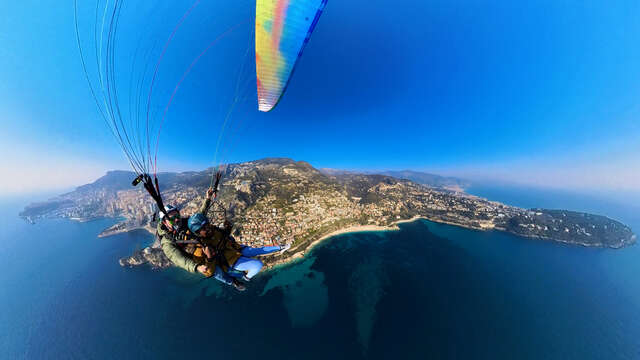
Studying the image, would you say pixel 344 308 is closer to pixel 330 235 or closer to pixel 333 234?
pixel 330 235

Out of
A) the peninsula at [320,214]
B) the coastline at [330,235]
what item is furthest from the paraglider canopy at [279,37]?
the coastline at [330,235]

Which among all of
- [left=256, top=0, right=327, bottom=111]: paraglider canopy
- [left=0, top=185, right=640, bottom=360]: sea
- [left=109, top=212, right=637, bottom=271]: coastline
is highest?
[left=256, top=0, right=327, bottom=111]: paraglider canopy

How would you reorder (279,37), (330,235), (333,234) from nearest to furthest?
(279,37) < (330,235) < (333,234)

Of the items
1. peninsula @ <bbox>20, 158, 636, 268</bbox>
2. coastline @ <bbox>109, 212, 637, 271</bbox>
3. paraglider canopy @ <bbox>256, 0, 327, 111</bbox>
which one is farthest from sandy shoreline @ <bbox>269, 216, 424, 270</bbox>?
paraglider canopy @ <bbox>256, 0, 327, 111</bbox>

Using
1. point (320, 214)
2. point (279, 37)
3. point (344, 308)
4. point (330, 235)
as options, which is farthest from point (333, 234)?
point (279, 37)

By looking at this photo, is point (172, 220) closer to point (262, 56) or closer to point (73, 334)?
point (262, 56)

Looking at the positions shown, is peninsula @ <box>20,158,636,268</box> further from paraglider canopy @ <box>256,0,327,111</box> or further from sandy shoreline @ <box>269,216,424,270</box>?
paraglider canopy @ <box>256,0,327,111</box>
